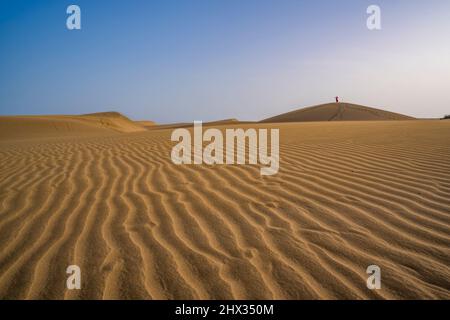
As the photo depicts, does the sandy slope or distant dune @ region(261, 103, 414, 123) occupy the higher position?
distant dune @ region(261, 103, 414, 123)

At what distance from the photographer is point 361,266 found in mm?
1988

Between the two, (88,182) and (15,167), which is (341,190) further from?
(15,167)

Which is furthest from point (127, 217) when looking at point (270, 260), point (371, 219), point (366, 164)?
point (366, 164)

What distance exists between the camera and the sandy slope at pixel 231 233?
186cm

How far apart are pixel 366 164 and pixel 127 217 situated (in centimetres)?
376

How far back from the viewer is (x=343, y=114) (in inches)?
1483

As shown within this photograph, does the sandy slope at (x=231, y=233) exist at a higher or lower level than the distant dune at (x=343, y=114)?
lower

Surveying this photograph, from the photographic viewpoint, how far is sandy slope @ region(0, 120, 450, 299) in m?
1.86

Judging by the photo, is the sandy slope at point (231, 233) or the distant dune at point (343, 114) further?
the distant dune at point (343, 114)

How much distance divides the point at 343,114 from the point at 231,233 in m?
38.6

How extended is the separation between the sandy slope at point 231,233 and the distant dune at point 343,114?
3381 centimetres

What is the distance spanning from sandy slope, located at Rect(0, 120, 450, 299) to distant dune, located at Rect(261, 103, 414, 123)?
3381 cm
